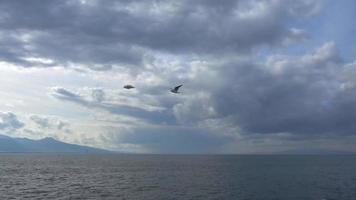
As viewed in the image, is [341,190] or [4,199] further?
[341,190]

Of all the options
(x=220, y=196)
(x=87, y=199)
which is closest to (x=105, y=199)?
(x=87, y=199)

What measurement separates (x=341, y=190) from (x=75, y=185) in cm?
6851

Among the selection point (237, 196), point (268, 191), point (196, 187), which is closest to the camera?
point (237, 196)

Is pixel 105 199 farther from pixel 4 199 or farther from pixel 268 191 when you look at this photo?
pixel 268 191

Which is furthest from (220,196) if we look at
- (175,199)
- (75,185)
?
(75,185)

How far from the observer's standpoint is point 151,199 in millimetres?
88562

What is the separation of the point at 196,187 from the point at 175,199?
23.5m

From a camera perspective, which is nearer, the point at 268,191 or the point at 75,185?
the point at 268,191

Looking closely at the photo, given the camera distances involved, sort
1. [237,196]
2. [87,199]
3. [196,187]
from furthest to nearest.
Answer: [196,187] < [237,196] < [87,199]

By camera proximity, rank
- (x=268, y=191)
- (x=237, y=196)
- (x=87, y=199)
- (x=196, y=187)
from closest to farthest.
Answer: (x=87, y=199)
(x=237, y=196)
(x=268, y=191)
(x=196, y=187)

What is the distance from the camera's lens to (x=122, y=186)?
115m

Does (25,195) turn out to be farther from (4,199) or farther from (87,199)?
(87,199)

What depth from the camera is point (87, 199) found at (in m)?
87.0

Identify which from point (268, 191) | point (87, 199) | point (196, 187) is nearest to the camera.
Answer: point (87, 199)
